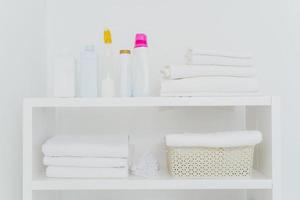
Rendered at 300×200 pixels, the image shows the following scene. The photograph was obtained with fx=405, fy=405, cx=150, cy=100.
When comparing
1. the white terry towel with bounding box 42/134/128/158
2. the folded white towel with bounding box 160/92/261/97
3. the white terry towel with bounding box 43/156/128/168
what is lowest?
the white terry towel with bounding box 43/156/128/168

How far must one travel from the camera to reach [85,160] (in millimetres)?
1276

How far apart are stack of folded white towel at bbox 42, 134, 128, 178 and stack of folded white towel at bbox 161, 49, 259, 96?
0.82 ft

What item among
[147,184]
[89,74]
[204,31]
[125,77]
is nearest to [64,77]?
[89,74]

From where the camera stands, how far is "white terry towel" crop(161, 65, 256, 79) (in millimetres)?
1314

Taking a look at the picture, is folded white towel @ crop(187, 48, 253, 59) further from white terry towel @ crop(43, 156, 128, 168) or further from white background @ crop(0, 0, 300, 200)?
white terry towel @ crop(43, 156, 128, 168)

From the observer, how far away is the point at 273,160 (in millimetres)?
1272

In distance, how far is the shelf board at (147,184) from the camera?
4.11ft

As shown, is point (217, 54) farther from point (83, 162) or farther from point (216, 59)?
point (83, 162)

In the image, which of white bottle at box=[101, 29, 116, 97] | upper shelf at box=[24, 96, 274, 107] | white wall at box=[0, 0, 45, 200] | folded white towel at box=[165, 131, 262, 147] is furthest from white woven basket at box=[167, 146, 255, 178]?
white wall at box=[0, 0, 45, 200]

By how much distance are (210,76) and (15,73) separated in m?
0.64

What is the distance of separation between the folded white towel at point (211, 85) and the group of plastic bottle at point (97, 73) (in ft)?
0.28

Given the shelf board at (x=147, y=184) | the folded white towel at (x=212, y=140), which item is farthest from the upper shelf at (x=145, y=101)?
the shelf board at (x=147, y=184)

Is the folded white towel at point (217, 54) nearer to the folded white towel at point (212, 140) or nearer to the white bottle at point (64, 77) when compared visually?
the folded white towel at point (212, 140)

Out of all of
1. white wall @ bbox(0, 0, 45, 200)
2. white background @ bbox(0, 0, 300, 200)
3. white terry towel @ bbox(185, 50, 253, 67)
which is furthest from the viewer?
white background @ bbox(0, 0, 300, 200)
